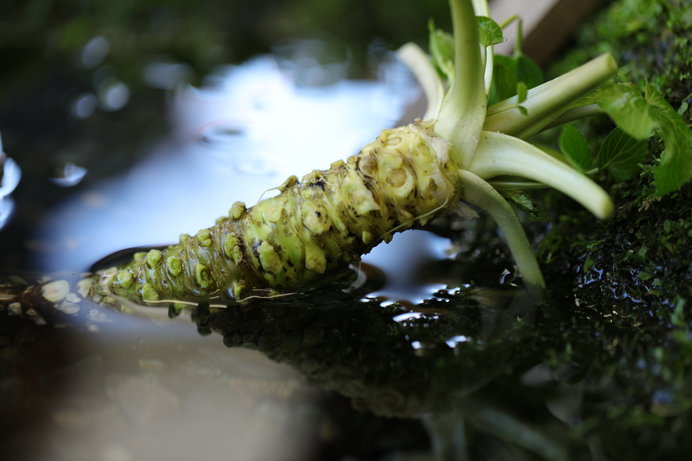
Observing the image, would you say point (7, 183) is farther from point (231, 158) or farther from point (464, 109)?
point (464, 109)

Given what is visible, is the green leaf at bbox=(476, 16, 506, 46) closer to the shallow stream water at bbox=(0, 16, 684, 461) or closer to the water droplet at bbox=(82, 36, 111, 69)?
the shallow stream water at bbox=(0, 16, 684, 461)

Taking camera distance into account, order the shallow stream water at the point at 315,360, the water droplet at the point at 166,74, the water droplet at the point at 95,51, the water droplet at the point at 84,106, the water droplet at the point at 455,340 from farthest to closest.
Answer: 1. the water droplet at the point at 95,51
2. the water droplet at the point at 166,74
3. the water droplet at the point at 84,106
4. the water droplet at the point at 455,340
5. the shallow stream water at the point at 315,360

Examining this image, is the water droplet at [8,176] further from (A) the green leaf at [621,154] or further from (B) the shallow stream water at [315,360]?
(A) the green leaf at [621,154]

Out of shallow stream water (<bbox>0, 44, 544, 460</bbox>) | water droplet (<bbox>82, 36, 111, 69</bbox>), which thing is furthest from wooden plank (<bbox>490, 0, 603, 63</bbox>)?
water droplet (<bbox>82, 36, 111, 69</bbox>)

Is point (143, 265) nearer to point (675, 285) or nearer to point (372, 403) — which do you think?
point (372, 403)

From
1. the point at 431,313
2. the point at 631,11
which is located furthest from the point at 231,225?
the point at 631,11

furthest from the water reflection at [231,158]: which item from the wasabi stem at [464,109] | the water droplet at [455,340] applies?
the wasabi stem at [464,109]
